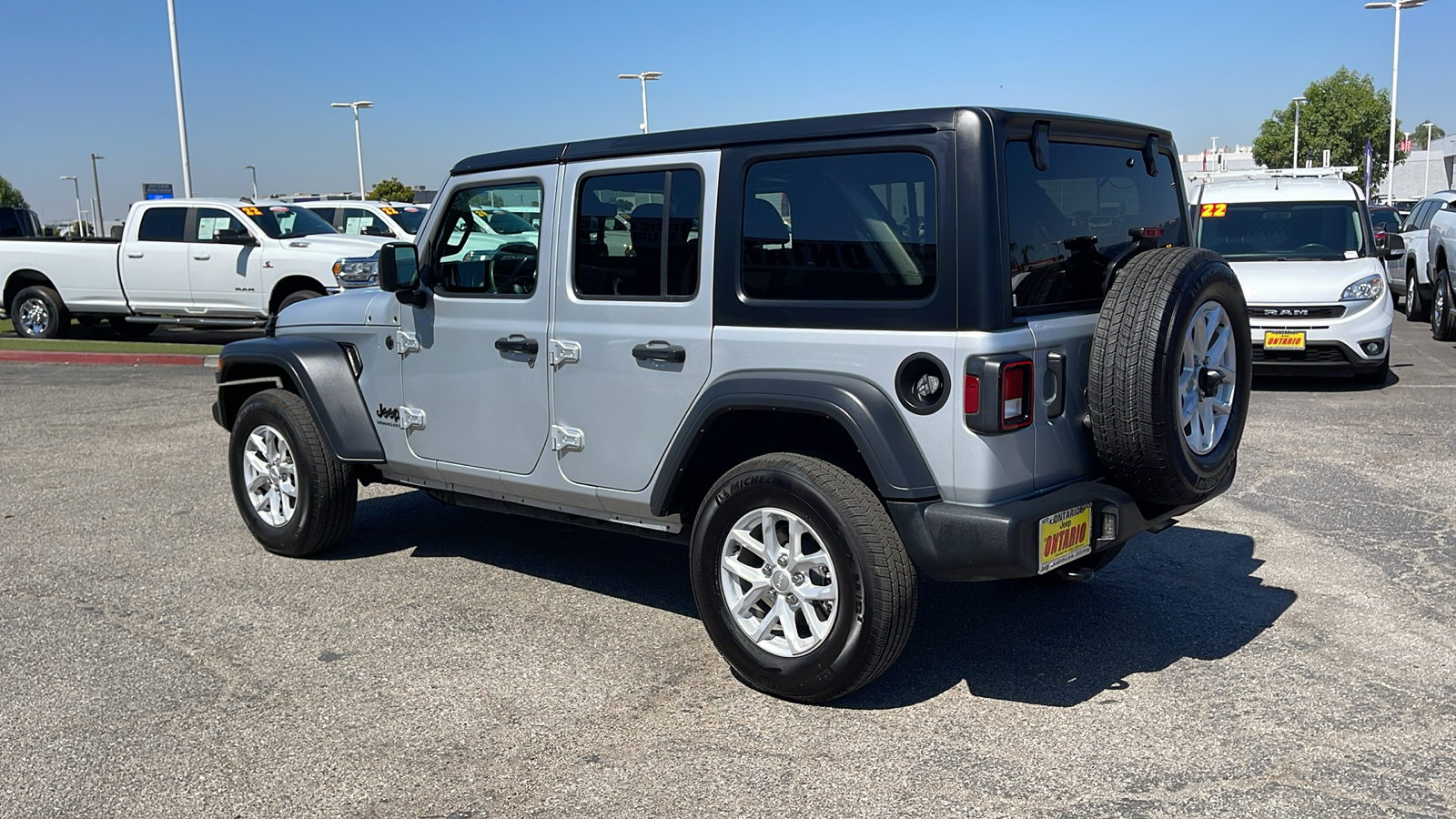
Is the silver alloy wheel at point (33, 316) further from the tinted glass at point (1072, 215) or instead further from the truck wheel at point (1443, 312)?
the truck wheel at point (1443, 312)

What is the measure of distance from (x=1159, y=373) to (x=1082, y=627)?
56.1 inches

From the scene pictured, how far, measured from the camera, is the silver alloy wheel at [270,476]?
6.19 m

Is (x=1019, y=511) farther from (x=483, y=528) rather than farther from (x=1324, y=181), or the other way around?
(x=1324, y=181)

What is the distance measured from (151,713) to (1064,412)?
129 inches

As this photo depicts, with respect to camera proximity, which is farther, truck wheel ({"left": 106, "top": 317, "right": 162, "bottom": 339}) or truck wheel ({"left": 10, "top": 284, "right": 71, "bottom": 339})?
truck wheel ({"left": 106, "top": 317, "right": 162, "bottom": 339})

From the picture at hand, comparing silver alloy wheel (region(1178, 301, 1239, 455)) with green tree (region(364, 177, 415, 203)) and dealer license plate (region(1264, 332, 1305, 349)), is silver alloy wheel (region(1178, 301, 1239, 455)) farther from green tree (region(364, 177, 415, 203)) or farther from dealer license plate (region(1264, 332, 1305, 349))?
green tree (region(364, 177, 415, 203))

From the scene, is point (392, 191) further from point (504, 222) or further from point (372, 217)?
point (504, 222)

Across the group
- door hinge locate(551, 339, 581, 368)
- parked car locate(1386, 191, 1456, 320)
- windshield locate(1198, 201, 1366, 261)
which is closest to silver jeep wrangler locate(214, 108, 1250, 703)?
door hinge locate(551, 339, 581, 368)

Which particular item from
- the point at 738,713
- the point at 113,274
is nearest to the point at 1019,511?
the point at 738,713

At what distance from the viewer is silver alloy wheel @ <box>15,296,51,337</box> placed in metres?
16.8

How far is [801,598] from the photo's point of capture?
4.23 metres

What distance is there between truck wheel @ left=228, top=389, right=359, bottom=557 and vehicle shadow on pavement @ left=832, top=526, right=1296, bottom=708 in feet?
9.38

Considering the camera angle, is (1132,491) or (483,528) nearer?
(1132,491)

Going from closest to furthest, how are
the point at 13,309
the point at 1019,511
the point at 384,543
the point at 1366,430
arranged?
the point at 1019,511 < the point at 384,543 < the point at 1366,430 < the point at 13,309
